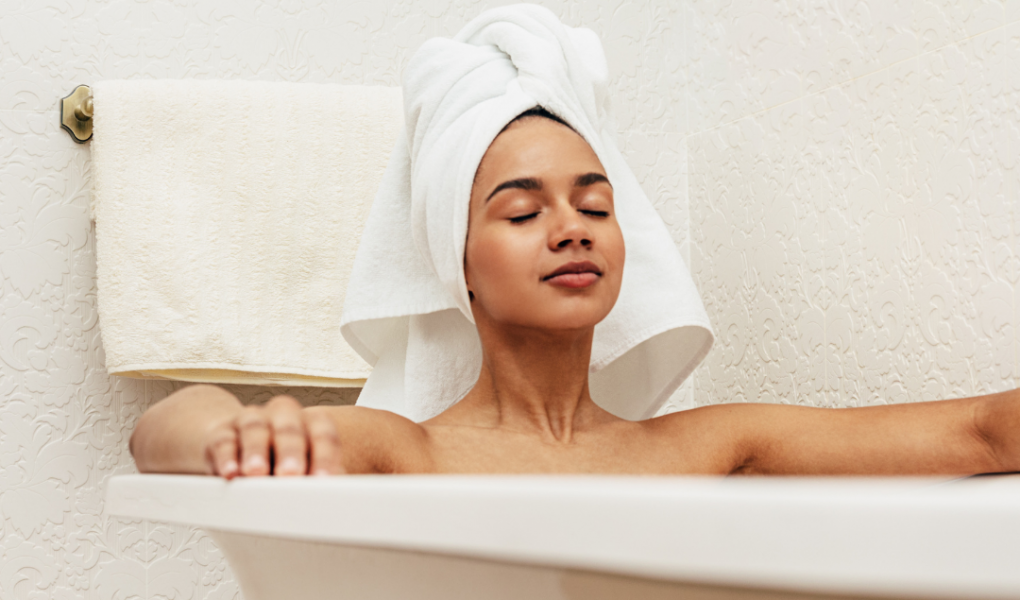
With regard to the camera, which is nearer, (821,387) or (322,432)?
(322,432)

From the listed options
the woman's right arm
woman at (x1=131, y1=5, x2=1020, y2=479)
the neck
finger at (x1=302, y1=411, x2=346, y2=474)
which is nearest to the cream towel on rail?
woman at (x1=131, y1=5, x2=1020, y2=479)

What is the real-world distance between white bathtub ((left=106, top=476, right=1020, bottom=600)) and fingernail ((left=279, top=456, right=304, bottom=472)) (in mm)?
37

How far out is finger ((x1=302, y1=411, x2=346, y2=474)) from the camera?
57 centimetres

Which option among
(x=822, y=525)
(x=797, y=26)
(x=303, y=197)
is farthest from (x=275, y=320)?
(x=822, y=525)

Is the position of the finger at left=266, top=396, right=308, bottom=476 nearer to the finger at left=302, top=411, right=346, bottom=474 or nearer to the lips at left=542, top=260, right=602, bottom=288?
the finger at left=302, top=411, right=346, bottom=474

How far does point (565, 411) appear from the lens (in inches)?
39.5

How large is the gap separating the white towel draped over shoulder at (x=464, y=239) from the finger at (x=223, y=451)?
432 mm

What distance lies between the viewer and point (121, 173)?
123 cm

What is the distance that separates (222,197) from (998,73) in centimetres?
104

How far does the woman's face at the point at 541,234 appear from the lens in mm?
903

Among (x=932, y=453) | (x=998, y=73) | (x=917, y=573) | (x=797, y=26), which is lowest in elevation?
(x=932, y=453)

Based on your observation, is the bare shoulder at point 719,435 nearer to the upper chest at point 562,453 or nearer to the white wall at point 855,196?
the upper chest at point 562,453

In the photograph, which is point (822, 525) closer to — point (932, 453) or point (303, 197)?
point (932, 453)

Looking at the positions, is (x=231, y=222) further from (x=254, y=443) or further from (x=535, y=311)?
(x=254, y=443)
